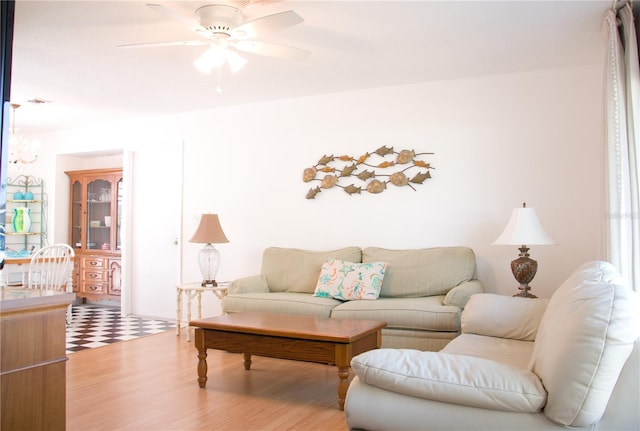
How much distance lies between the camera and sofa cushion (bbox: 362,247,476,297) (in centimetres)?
437

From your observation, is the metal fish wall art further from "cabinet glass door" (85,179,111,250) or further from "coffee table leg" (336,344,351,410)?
"cabinet glass door" (85,179,111,250)

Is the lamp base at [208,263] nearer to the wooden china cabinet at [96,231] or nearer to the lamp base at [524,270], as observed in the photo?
the wooden china cabinet at [96,231]

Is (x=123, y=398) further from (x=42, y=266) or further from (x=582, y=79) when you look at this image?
(x=582, y=79)

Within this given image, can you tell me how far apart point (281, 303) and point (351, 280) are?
612 millimetres

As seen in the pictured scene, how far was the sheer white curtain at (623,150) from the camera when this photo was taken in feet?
9.52

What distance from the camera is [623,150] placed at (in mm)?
2973

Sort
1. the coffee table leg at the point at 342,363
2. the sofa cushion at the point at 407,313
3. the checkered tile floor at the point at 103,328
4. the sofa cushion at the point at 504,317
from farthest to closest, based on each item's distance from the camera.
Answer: the checkered tile floor at the point at 103,328 → the sofa cushion at the point at 407,313 → the coffee table leg at the point at 342,363 → the sofa cushion at the point at 504,317

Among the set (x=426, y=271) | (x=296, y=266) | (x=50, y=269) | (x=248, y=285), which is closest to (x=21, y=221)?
(x=50, y=269)

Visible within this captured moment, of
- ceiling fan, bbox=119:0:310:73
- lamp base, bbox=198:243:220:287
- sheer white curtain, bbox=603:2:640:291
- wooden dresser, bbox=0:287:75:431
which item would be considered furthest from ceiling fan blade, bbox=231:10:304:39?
lamp base, bbox=198:243:220:287

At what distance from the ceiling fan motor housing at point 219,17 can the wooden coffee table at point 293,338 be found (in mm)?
1861

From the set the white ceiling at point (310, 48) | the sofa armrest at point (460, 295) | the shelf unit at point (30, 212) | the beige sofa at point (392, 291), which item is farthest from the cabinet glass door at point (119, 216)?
the sofa armrest at point (460, 295)

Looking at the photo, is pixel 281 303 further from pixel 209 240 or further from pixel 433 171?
pixel 433 171

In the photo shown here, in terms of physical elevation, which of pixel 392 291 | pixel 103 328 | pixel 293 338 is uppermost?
pixel 392 291

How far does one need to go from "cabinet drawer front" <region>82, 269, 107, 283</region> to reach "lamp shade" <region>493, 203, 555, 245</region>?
5208 millimetres
